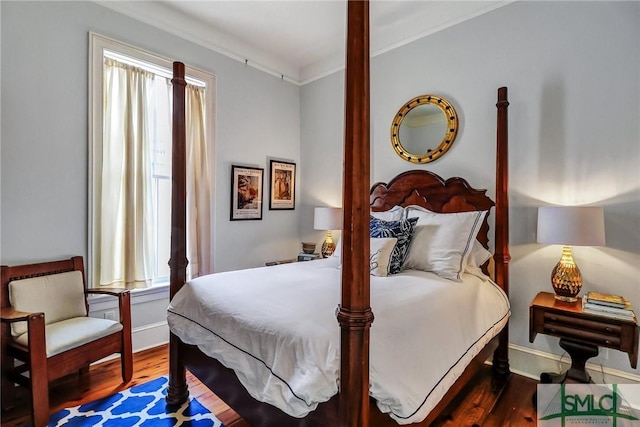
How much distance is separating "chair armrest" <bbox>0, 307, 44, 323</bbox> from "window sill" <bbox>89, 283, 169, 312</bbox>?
632 mm

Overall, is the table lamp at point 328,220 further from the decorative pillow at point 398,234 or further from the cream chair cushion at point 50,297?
the cream chair cushion at point 50,297

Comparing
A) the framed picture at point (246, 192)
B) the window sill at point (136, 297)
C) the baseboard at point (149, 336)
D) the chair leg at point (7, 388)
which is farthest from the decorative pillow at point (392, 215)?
the chair leg at point (7, 388)

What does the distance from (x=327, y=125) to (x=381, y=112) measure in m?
0.79

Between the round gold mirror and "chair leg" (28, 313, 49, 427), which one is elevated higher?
the round gold mirror

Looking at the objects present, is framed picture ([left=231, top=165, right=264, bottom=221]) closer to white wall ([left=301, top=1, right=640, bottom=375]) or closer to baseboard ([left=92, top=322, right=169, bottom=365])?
baseboard ([left=92, top=322, right=169, bottom=365])

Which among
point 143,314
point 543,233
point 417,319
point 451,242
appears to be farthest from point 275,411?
point 143,314

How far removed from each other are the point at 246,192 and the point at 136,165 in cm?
116

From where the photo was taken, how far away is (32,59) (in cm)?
227

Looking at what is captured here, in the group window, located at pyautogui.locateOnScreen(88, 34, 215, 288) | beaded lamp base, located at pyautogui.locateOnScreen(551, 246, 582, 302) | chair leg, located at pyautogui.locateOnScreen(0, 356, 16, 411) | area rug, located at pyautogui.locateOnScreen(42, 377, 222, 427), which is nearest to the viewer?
area rug, located at pyautogui.locateOnScreen(42, 377, 222, 427)

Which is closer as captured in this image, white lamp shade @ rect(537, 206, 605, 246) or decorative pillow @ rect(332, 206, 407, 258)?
white lamp shade @ rect(537, 206, 605, 246)

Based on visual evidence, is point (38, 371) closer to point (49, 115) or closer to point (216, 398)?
point (216, 398)

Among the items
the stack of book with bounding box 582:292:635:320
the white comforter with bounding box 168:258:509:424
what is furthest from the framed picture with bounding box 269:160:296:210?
the stack of book with bounding box 582:292:635:320

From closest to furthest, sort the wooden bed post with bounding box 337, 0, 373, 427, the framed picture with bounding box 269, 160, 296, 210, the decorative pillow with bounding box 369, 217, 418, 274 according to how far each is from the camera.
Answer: the wooden bed post with bounding box 337, 0, 373, 427, the decorative pillow with bounding box 369, 217, 418, 274, the framed picture with bounding box 269, 160, 296, 210

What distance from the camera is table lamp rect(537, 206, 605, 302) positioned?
6.25 feet
